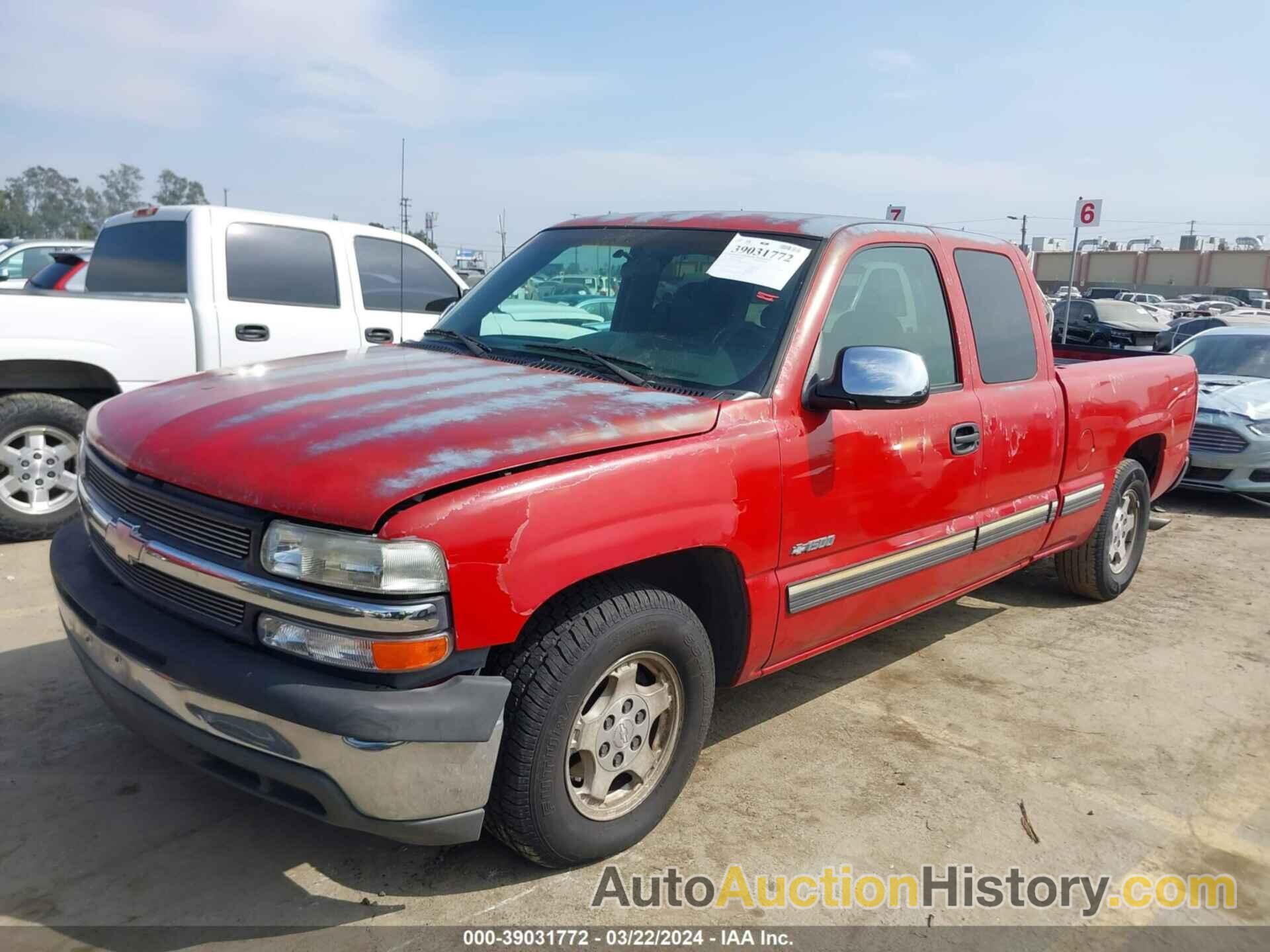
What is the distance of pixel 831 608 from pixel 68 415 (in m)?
4.49

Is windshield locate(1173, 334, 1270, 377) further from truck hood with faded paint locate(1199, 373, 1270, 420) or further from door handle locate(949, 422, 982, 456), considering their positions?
door handle locate(949, 422, 982, 456)

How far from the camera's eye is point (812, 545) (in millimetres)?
3238

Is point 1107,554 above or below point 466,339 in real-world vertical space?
below

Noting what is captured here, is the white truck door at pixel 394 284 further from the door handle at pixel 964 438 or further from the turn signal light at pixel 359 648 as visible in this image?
the turn signal light at pixel 359 648

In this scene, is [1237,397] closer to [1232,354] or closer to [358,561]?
[1232,354]

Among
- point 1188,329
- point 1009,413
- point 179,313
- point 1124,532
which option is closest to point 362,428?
point 1009,413

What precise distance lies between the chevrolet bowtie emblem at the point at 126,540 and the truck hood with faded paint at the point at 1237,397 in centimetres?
835

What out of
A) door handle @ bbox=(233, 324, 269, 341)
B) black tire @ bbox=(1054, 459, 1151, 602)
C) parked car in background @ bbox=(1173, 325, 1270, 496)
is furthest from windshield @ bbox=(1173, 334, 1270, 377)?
door handle @ bbox=(233, 324, 269, 341)

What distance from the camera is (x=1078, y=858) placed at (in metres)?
3.04

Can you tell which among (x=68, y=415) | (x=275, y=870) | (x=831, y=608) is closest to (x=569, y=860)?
(x=275, y=870)

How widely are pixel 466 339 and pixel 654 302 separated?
2.52ft

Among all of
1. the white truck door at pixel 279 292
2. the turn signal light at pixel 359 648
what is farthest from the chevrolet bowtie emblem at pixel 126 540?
→ the white truck door at pixel 279 292

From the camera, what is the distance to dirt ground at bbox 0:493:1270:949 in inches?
105

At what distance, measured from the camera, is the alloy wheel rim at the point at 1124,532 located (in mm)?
5352
